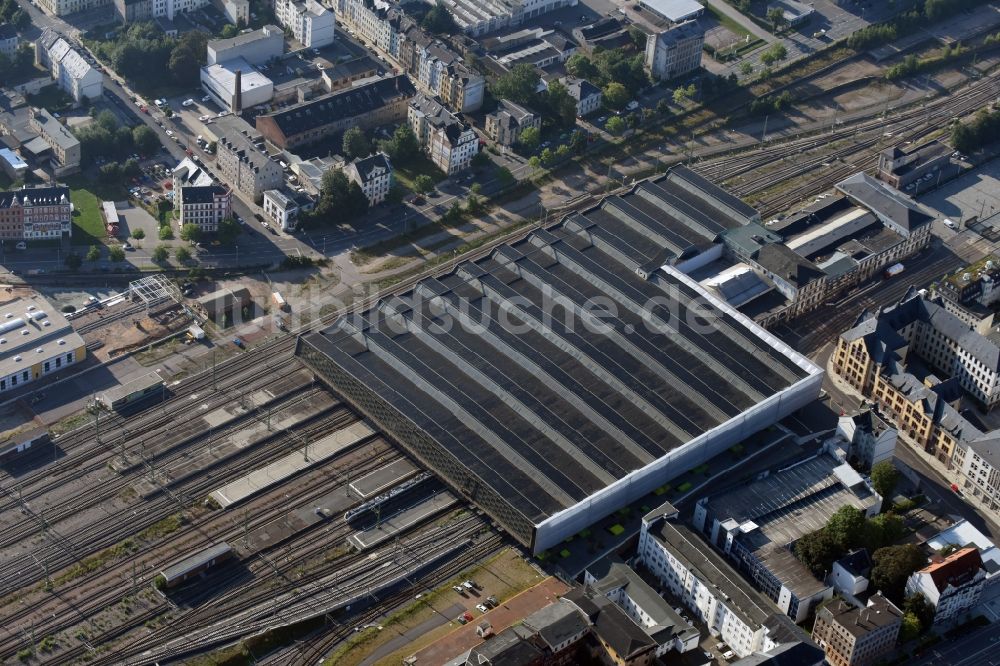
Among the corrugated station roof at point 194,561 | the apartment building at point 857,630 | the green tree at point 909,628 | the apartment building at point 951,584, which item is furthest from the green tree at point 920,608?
the corrugated station roof at point 194,561

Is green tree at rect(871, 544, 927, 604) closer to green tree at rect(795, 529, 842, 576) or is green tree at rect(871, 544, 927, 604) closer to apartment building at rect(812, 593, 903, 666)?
apartment building at rect(812, 593, 903, 666)

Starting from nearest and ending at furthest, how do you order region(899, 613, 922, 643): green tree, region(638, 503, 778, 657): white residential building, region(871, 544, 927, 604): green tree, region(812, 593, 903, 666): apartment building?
1. region(812, 593, 903, 666): apartment building
2. region(638, 503, 778, 657): white residential building
3. region(899, 613, 922, 643): green tree
4. region(871, 544, 927, 604): green tree

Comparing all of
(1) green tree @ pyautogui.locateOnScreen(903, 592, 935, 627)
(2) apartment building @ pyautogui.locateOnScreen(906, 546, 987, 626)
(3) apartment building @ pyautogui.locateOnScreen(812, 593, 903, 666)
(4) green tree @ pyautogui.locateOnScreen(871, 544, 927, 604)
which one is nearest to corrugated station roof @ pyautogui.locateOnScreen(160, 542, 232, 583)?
(3) apartment building @ pyautogui.locateOnScreen(812, 593, 903, 666)

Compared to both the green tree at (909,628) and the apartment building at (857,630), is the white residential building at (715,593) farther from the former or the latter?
the green tree at (909,628)

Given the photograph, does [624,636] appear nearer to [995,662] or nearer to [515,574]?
[515,574]

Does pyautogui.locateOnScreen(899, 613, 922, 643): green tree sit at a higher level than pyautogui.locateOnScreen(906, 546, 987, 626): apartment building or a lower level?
lower

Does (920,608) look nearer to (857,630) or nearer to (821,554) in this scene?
(857,630)
